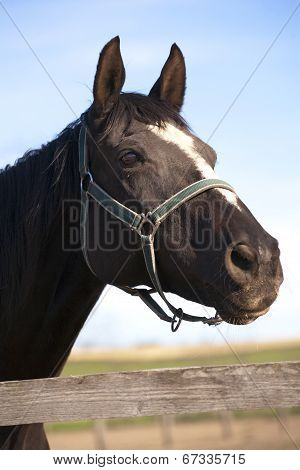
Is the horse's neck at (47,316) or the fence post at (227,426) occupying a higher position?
the horse's neck at (47,316)

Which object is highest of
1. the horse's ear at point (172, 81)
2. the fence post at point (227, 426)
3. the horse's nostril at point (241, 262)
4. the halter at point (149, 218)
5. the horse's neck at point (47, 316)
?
the horse's ear at point (172, 81)

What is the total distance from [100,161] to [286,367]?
6.37 ft

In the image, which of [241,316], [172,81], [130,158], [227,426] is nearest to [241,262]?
[241,316]

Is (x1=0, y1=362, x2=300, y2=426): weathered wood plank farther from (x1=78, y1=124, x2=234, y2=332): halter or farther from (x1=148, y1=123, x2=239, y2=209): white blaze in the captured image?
(x1=148, y1=123, x2=239, y2=209): white blaze

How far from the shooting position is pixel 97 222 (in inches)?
167

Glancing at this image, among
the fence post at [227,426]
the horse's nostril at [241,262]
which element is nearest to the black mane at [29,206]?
the horse's nostril at [241,262]

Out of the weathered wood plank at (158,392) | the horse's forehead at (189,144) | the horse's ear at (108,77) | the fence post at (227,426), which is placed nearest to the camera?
the weathered wood plank at (158,392)

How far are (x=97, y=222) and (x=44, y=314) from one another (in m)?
0.74

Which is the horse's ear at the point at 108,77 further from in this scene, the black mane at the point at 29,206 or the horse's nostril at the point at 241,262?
the horse's nostril at the point at 241,262

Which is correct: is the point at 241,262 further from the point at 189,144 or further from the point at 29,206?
the point at 29,206

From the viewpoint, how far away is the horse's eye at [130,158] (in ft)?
13.6

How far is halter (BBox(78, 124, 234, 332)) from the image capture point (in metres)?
3.90

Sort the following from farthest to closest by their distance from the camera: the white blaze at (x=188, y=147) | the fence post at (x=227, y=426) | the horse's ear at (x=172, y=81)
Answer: the fence post at (x=227, y=426) < the horse's ear at (x=172, y=81) < the white blaze at (x=188, y=147)

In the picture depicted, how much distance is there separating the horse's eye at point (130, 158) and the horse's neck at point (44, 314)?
2.24 ft
